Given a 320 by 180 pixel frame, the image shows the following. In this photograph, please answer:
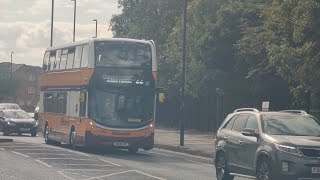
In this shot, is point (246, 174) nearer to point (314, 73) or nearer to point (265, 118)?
point (265, 118)

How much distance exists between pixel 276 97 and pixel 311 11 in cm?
1580

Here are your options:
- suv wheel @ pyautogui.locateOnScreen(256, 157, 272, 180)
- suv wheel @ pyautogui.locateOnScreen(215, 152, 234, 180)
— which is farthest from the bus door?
suv wheel @ pyautogui.locateOnScreen(256, 157, 272, 180)

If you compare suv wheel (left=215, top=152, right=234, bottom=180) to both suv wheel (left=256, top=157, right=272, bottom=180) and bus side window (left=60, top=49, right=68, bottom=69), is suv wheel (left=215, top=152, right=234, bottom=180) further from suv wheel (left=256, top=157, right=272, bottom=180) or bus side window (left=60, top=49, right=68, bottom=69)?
bus side window (left=60, top=49, right=68, bottom=69)

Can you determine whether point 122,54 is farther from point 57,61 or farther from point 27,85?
point 27,85

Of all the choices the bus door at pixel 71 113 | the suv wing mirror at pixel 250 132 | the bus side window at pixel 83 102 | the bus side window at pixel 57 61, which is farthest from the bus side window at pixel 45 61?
the suv wing mirror at pixel 250 132

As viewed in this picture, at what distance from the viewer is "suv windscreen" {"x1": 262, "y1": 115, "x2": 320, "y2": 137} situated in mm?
16688

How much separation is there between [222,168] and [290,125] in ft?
7.59

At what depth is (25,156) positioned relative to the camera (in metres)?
25.4

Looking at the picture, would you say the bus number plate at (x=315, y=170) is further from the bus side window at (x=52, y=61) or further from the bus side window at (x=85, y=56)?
the bus side window at (x=52, y=61)

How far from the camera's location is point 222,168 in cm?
1856

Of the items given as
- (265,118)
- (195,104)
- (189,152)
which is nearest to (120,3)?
(195,104)

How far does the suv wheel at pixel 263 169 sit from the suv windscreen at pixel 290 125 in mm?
640

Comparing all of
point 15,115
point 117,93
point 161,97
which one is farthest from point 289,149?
point 15,115

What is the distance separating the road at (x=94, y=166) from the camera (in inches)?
752
